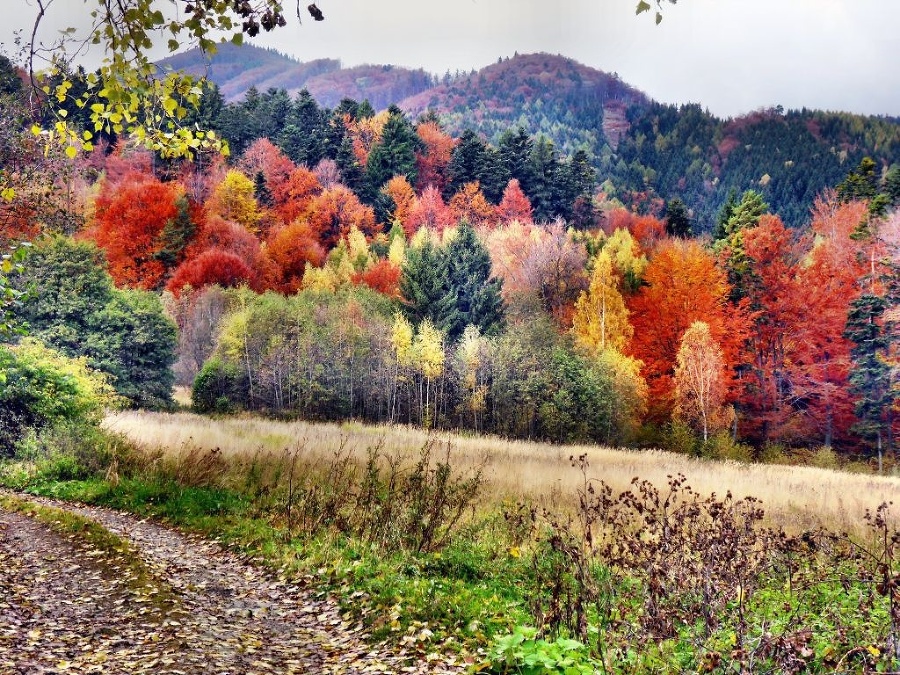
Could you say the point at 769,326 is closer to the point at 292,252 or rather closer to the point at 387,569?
the point at 292,252

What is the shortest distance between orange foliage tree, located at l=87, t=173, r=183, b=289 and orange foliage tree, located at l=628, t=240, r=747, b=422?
28.5 metres

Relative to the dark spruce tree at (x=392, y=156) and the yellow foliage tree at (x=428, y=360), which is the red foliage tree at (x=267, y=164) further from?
the yellow foliage tree at (x=428, y=360)

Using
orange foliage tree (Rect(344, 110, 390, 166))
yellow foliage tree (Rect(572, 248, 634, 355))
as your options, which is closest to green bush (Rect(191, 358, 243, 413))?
yellow foliage tree (Rect(572, 248, 634, 355))

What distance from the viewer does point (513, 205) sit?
4853 cm

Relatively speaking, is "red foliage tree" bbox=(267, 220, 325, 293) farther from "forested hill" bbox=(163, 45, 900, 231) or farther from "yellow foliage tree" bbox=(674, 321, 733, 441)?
"yellow foliage tree" bbox=(674, 321, 733, 441)

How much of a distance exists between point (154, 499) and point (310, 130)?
47283 mm

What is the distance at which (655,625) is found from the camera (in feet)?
13.0

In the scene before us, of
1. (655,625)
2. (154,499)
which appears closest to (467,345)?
(154,499)

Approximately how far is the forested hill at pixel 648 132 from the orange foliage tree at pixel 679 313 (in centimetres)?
1449

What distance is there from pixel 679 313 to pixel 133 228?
32.1 meters

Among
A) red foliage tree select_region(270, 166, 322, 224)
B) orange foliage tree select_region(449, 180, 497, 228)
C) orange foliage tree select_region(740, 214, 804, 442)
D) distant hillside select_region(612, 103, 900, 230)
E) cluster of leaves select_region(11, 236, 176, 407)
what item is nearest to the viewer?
cluster of leaves select_region(11, 236, 176, 407)

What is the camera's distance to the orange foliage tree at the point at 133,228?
1462 inches

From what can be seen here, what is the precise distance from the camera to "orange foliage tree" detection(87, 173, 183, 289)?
37125mm

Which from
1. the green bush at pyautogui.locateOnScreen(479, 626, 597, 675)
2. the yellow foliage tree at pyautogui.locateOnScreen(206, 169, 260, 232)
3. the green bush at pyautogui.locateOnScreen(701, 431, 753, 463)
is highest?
the yellow foliage tree at pyautogui.locateOnScreen(206, 169, 260, 232)
